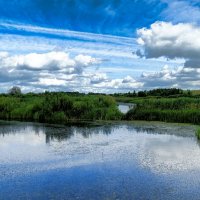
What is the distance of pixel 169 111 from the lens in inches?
1096

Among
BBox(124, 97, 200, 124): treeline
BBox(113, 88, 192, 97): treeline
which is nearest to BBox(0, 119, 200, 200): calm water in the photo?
BBox(124, 97, 200, 124): treeline

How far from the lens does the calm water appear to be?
10.2 meters

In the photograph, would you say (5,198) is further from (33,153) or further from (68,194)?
(33,153)

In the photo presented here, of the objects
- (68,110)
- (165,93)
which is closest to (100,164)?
(68,110)

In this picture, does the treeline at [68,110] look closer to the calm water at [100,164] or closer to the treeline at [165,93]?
the calm water at [100,164]

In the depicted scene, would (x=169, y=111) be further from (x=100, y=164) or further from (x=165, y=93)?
(x=165, y=93)

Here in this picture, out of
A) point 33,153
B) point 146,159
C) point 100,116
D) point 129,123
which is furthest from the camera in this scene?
point 100,116

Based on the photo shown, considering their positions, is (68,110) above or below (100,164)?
above

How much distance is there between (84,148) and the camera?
17.0 metres

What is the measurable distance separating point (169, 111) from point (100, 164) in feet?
49.9

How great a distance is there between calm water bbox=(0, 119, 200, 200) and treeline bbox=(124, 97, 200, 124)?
3680 mm

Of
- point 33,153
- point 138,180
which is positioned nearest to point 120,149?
point 33,153

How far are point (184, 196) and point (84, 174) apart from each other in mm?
3587

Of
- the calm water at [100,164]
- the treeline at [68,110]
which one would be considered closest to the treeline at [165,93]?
the treeline at [68,110]
